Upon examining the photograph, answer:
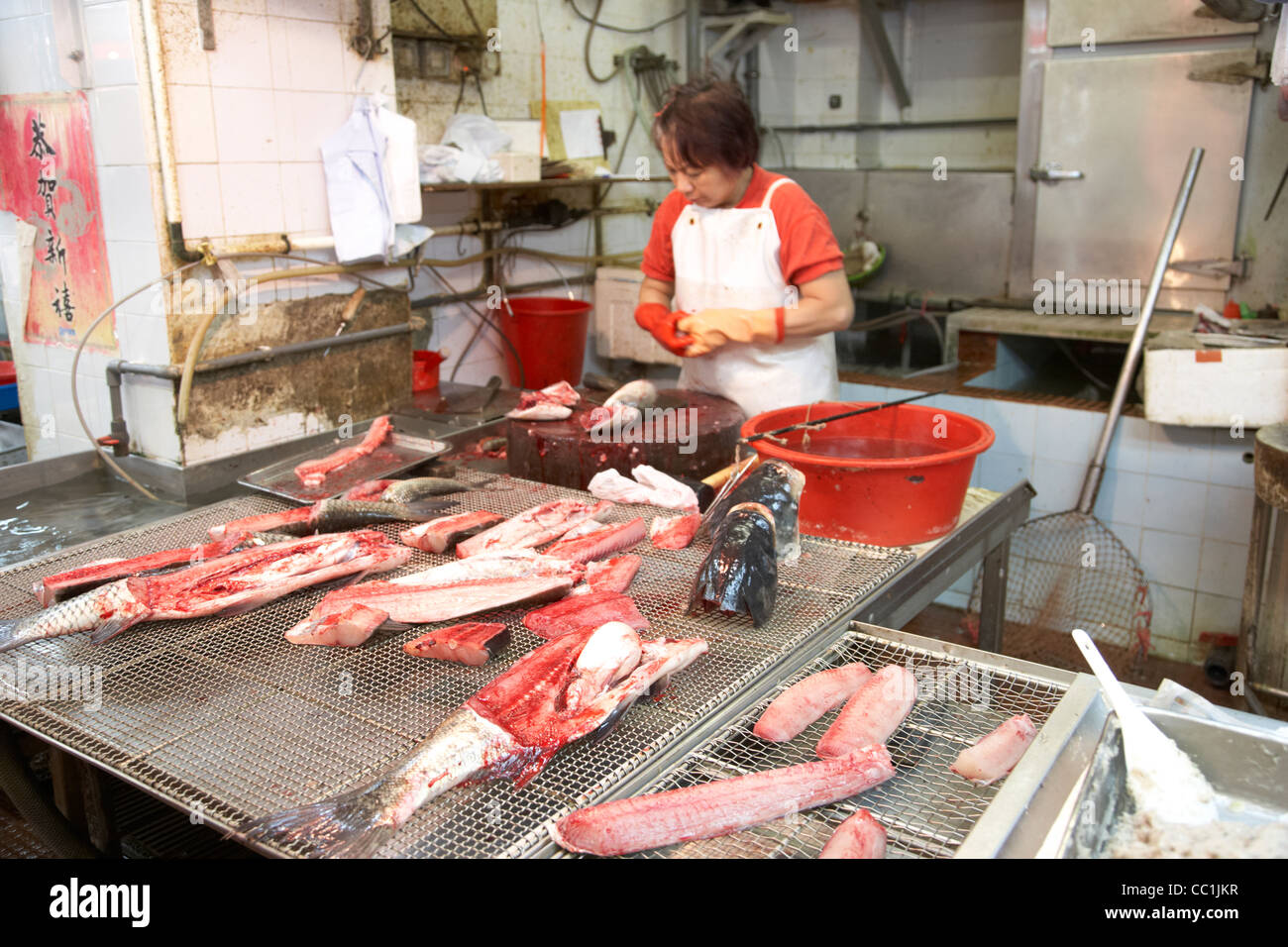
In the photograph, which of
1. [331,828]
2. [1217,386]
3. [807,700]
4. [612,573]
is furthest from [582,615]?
[1217,386]

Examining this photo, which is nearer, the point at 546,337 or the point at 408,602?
the point at 408,602

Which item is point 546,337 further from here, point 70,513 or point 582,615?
point 582,615

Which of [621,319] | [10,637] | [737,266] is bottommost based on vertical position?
[10,637]

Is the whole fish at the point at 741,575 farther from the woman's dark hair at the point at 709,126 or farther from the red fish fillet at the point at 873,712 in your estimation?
the woman's dark hair at the point at 709,126

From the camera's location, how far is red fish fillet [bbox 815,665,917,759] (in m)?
1.64

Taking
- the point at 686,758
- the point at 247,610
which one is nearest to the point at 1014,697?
the point at 686,758

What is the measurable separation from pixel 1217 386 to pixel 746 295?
195 centimetres

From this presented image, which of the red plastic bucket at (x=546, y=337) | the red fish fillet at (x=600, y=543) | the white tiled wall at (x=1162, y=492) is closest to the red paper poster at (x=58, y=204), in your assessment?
the red plastic bucket at (x=546, y=337)

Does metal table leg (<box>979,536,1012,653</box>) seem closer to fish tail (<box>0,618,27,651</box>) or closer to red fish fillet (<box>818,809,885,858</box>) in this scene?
red fish fillet (<box>818,809,885,858</box>)

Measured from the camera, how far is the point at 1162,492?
4.43 meters

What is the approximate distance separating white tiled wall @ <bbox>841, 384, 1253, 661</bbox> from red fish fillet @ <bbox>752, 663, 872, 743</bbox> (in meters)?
2.95

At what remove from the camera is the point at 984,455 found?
485cm

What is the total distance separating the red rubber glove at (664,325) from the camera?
344cm
